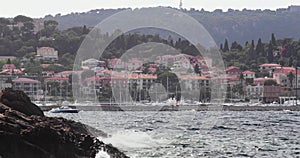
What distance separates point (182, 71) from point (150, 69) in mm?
9341

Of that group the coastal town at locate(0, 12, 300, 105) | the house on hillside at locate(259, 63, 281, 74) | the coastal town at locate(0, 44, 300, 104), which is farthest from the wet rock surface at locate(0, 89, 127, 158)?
the house on hillside at locate(259, 63, 281, 74)

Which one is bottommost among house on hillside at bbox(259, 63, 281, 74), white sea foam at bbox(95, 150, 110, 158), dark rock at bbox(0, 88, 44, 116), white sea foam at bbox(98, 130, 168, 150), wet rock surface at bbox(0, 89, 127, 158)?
white sea foam at bbox(98, 130, 168, 150)

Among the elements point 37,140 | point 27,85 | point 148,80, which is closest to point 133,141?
point 37,140

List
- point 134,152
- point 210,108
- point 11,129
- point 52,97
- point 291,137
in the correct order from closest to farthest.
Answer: point 11,129 → point 134,152 → point 291,137 → point 210,108 → point 52,97

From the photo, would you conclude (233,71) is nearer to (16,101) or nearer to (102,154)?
(16,101)

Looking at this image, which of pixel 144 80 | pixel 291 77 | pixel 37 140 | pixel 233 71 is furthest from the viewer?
pixel 233 71

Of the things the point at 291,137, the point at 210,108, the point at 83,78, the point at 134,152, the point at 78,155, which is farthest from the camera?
the point at 83,78

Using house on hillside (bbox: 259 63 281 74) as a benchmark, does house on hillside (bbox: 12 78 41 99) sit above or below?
below

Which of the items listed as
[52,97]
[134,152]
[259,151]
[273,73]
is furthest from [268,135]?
[273,73]

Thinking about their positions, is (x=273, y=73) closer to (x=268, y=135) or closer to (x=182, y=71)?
(x=182, y=71)

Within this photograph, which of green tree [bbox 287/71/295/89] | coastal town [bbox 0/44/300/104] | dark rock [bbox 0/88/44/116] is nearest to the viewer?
dark rock [bbox 0/88/44/116]

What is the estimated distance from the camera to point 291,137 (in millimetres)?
43156

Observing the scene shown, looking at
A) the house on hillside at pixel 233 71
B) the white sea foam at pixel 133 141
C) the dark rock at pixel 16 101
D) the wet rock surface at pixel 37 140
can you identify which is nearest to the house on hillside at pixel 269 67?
the house on hillside at pixel 233 71

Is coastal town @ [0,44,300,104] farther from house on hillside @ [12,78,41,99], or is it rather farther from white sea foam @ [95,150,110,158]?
white sea foam @ [95,150,110,158]
